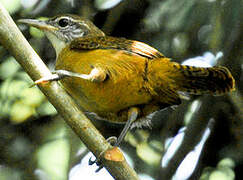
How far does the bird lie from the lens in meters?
3.54

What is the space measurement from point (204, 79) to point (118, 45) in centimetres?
76

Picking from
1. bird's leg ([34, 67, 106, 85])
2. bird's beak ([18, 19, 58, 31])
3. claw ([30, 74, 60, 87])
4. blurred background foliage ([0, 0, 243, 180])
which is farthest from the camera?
blurred background foliage ([0, 0, 243, 180])

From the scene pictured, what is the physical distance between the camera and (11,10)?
4.58 m

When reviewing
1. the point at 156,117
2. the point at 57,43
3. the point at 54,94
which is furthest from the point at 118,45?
the point at 156,117

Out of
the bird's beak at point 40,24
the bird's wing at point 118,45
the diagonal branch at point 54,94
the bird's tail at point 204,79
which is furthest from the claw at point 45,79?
the bird's beak at point 40,24

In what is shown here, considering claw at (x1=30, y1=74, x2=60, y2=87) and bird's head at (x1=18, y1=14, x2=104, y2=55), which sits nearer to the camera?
claw at (x1=30, y1=74, x2=60, y2=87)

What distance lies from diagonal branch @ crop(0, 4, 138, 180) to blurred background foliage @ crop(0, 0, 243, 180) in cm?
128

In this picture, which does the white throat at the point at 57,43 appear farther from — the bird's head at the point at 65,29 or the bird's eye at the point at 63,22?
the bird's eye at the point at 63,22

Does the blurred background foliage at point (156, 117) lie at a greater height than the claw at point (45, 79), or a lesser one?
lesser

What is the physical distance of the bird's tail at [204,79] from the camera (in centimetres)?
348

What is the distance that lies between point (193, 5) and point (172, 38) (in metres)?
0.39

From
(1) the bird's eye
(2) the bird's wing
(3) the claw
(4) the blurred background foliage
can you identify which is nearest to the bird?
(2) the bird's wing

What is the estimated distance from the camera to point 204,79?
3.55 metres

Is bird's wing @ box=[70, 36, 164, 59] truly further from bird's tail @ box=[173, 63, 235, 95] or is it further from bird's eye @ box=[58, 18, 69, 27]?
bird's eye @ box=[58, 18, 69, 27]
